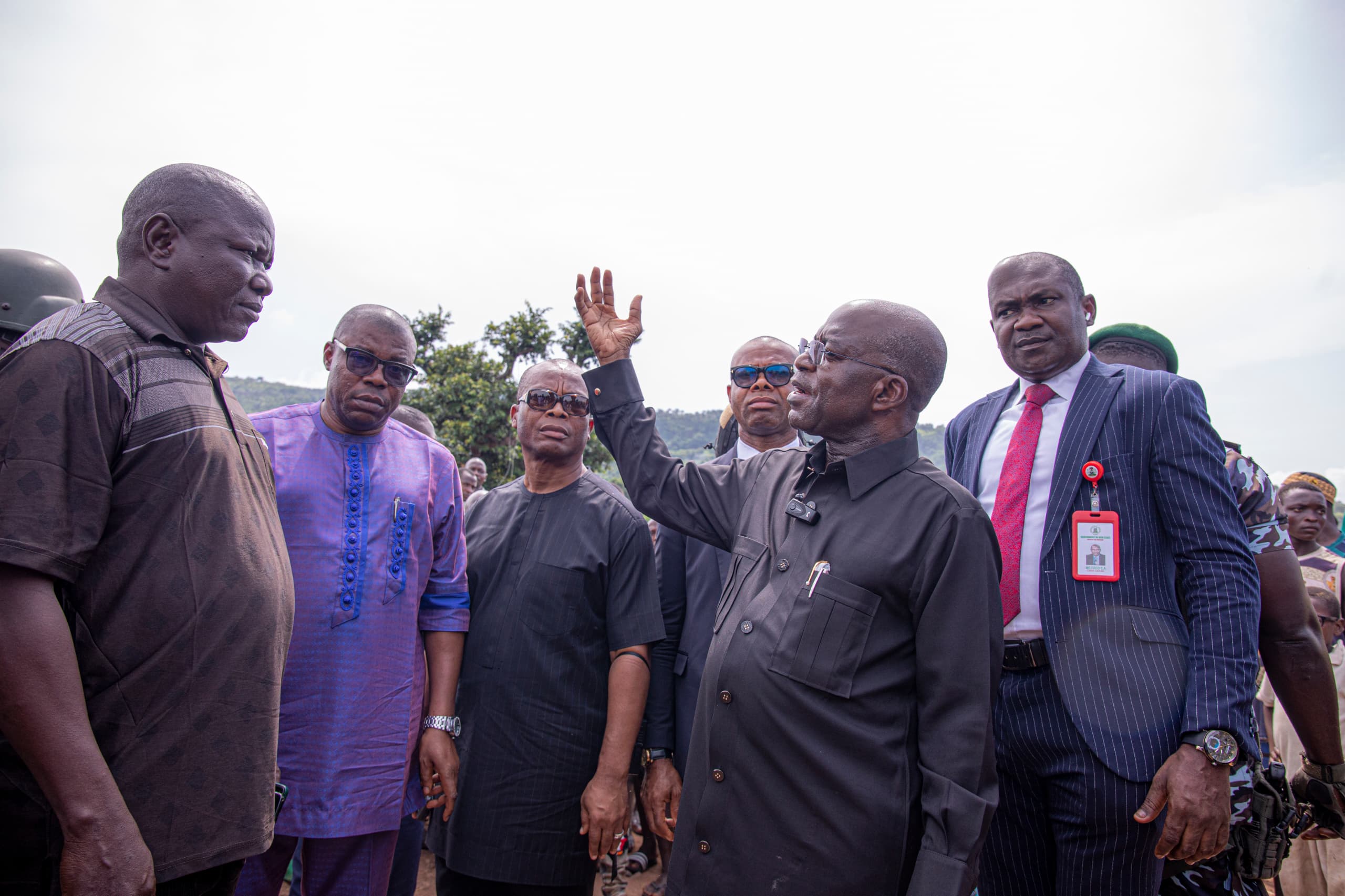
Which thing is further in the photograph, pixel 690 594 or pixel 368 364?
pixel 690 594

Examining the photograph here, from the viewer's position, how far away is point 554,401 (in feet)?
10.8

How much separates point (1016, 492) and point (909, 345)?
0.75m

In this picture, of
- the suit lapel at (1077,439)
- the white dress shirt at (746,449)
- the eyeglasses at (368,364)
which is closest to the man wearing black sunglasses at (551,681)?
the eyeglasses at (368,364)

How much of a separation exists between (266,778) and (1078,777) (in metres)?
2.30

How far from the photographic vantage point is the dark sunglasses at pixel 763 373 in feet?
12.0

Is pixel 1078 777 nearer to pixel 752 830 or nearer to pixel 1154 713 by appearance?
pixel 1154 713

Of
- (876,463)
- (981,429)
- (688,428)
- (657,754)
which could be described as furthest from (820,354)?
(688,428)

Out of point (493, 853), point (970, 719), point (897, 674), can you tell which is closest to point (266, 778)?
point (493, 853)

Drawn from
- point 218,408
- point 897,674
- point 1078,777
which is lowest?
point 1078,777

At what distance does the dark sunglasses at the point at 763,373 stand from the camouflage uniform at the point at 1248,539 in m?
1.81

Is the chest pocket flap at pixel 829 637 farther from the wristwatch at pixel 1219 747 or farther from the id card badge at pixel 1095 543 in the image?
the wristwatch at pixel 1219 747

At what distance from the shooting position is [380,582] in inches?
111

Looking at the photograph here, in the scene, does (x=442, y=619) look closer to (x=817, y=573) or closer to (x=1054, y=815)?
(x=817, y=573)

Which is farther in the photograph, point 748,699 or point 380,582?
point 380,582
